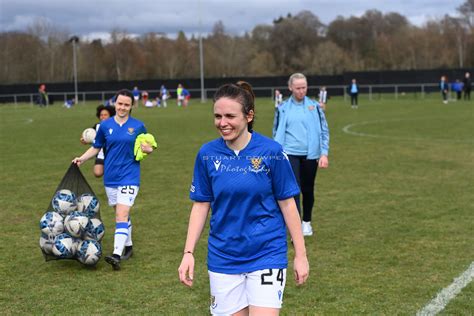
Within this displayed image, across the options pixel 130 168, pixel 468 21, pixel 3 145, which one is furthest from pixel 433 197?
pixel 468 21

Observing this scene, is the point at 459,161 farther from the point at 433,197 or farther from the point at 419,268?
the point at 419,268

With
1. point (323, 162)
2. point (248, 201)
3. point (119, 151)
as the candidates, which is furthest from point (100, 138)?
point (248, 201)

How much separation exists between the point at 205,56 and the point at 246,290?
277 ft

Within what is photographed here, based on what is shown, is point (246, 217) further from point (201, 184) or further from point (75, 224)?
point (75, 224)

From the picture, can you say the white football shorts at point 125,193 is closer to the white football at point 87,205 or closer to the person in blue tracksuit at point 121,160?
the person in blue tracksuit at point 121,160

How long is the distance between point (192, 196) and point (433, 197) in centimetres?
794

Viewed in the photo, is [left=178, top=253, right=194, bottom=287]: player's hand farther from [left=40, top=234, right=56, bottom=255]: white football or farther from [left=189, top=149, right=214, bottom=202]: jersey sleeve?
[left=40, top=234, right=56, bottom=255]: white football

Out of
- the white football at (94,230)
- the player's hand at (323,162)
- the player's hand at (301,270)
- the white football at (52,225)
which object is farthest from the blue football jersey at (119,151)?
the player's hand at (301,270)

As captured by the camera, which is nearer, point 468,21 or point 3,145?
point 3,145

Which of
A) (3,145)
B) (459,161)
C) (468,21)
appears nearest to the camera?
(459,161)

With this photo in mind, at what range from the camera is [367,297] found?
594 centimetres

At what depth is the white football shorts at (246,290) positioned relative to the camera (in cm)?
360

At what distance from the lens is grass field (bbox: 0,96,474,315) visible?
5.93m

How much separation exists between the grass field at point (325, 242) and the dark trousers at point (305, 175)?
0.44 m
